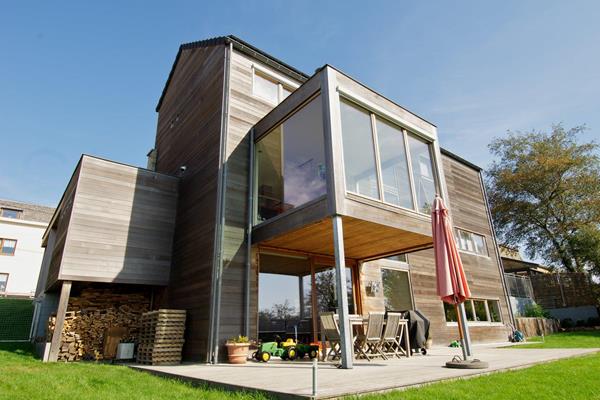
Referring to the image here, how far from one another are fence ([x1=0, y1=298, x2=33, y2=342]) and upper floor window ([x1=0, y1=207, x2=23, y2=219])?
52.5 ft

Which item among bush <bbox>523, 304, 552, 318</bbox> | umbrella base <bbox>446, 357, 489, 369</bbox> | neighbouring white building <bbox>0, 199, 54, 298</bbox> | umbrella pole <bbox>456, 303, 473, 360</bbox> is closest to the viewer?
umbrella base <bbox>446, 357, 489, 369</bbox>

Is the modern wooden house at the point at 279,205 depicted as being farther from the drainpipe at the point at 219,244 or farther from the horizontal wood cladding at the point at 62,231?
the horizontal wood cladding at the point at 62,231

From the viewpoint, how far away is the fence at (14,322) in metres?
14.3

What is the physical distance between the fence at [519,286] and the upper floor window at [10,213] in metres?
34.8

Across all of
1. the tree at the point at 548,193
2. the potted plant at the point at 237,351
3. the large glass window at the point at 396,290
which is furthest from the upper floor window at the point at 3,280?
the tree at the point at 548,193

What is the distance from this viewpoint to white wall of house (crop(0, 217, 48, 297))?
1019 inches

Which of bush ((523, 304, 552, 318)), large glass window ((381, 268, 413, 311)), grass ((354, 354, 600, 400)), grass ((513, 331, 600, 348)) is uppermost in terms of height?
large glass window ((381, 268, 413, 311))

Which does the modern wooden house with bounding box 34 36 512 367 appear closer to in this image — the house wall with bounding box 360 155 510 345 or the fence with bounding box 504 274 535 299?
the house wall with bounding box 360 155 510 345

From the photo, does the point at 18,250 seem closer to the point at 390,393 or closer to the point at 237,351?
the point at 237,351

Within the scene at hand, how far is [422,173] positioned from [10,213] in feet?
109

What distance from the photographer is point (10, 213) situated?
28.2m

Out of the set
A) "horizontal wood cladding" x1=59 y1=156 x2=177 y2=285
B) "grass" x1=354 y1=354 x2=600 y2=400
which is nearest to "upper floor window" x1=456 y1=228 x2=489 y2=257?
"grass" x1=354 y1=354 x2=600 y2=400

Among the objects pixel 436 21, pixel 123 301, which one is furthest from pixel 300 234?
pixel 436 21

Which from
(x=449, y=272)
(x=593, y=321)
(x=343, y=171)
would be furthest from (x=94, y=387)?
(x=593, y=321)
